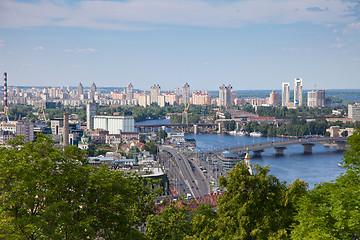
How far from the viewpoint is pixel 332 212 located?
3869mm

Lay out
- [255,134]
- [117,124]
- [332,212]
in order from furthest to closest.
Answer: [255,134] < [117,124] < [332,212]

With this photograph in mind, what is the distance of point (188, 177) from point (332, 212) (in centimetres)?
1301

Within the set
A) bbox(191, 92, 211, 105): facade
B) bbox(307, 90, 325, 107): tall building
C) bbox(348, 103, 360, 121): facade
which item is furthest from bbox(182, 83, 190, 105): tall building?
bbox(348, 103, 360, 121): facade

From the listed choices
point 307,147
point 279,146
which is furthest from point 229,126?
point 279,146

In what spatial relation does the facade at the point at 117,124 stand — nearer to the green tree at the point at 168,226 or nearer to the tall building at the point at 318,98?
the green tree at the point at 168,226

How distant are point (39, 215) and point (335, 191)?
7.38ft

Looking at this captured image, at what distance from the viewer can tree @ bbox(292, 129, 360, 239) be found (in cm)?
376

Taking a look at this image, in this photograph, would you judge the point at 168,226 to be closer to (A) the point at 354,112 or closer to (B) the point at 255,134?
(B) the point at 255,134

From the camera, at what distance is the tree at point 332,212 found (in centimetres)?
376

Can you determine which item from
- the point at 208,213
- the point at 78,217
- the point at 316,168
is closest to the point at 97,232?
the point at 78,217

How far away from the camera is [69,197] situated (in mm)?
4113

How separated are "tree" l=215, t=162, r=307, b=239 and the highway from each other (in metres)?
8.94

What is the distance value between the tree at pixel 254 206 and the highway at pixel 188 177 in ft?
29.3

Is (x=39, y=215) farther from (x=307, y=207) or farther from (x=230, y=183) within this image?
(x=307, y=207)
